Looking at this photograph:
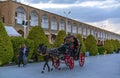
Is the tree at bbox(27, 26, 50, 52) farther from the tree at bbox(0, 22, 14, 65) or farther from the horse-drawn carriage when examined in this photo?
the horse-drawn carriage

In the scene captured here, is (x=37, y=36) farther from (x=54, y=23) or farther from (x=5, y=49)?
(x=54, y=23)

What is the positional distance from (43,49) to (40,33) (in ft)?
40.3

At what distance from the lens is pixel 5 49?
76.1 feet

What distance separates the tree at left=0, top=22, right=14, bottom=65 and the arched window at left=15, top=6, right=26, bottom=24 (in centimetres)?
3148

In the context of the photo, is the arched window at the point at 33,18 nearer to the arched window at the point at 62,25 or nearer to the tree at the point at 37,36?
the arched window at the point at 62,25

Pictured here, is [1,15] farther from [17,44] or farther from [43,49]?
[43,49]

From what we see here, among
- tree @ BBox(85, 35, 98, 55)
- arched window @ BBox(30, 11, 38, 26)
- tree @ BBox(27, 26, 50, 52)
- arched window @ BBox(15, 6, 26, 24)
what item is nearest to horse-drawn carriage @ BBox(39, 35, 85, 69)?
tree @ BBox(27, 26, 50, 52)

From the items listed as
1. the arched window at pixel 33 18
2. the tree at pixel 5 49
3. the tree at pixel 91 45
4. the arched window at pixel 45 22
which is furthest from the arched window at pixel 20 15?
the tree at pixel 5 49

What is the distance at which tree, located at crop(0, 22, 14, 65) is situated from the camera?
901 inches

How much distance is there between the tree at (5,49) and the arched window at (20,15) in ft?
103

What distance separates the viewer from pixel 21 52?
75.1 feet

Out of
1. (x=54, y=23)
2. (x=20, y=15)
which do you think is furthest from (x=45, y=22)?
(x=20, y=15)

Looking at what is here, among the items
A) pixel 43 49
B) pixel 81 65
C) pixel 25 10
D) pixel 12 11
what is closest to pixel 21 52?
pixel 81 65

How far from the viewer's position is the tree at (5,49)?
22.9 metres
